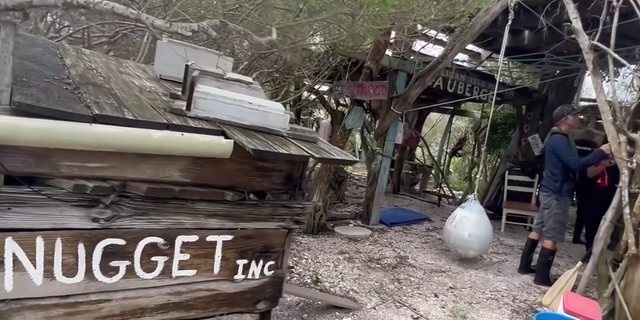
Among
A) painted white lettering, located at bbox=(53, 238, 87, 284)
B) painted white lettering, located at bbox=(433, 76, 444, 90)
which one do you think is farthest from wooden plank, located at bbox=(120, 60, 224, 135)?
painted white lettering, located at bbox=(433, 76, 444, 90)

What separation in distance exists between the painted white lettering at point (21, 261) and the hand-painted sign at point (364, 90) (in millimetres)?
4916

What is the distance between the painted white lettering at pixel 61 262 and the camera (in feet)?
6.91

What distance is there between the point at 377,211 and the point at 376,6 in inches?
132

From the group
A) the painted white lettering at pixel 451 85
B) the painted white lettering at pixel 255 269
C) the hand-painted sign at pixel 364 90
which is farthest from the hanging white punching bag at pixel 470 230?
the painted white lettering at pixel 255 269

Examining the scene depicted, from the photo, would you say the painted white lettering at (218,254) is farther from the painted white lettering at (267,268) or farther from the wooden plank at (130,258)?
the painted white lettering at (267,268)

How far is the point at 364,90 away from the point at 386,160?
1007 mm

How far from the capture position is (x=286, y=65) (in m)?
5.55

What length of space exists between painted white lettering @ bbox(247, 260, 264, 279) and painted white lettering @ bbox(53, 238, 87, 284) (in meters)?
0.88

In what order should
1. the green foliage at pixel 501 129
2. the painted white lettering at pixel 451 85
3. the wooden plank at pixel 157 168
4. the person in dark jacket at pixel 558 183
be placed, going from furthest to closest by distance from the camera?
1. the green foliage at pixel 501 129
2. the painted white lettering at pixel 451 85
3. the person in dark jacket at pixel 558 183
4. the wooden plank at pixel 157 168

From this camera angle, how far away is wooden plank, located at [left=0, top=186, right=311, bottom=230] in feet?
6.61

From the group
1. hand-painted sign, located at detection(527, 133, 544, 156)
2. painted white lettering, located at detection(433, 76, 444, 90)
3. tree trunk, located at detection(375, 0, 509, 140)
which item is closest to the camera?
tree trunk, located at detection(375, 0, 509, 140)

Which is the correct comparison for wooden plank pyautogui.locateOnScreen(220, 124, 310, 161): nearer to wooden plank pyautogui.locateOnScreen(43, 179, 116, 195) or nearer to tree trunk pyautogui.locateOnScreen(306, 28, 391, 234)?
wooden plank pyautogui.locateOnScreen(43, 179, 116, 195)

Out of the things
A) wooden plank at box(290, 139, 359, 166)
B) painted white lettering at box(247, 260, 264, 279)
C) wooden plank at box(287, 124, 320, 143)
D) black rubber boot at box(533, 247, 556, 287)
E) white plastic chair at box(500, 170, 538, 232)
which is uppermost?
wooden plank at box(287, 124, 320, 143)

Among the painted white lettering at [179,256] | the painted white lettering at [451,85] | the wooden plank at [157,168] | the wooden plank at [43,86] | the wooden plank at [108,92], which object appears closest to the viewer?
the wooden plank at [43,86]
